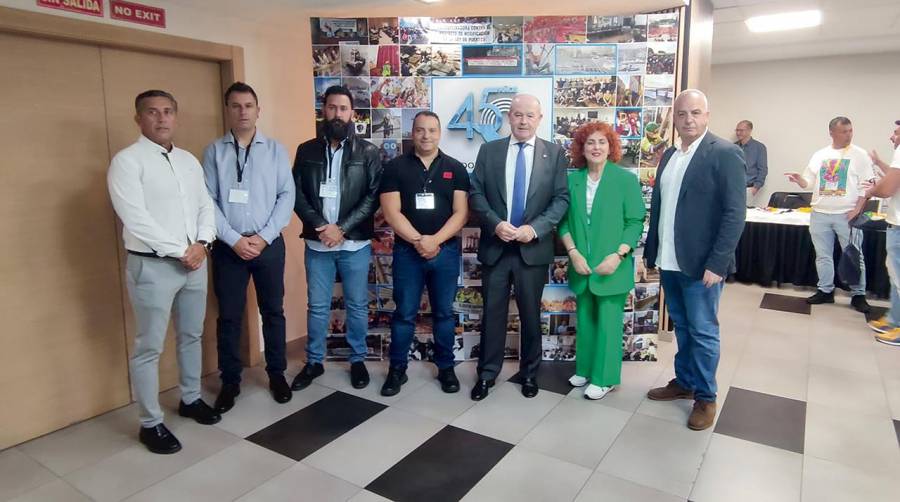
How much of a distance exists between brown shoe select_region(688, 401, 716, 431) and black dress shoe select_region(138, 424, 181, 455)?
2636 millimetres

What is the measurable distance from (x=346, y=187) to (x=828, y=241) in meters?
4.75

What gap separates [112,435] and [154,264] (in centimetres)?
102

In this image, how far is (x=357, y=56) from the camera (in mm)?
A: 3502

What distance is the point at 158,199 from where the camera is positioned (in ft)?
8.34

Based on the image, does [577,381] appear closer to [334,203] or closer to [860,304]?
[334,203]

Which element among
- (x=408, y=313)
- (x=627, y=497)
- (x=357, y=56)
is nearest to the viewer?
(x=627, y=497)

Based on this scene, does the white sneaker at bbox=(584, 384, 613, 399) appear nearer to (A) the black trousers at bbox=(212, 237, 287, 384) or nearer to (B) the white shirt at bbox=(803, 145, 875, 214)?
(A) the black trousers at bbox=(212, 237, 287, 384)

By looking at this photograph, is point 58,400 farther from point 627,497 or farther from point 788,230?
point 788,230

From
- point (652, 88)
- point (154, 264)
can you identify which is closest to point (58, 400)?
point (154, 264)

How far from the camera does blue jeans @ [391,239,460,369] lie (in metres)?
3.20

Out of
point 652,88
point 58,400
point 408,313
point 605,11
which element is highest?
point 605,11

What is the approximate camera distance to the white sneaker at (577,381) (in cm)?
332

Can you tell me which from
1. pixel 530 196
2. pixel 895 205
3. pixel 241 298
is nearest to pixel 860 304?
pixel 895 205

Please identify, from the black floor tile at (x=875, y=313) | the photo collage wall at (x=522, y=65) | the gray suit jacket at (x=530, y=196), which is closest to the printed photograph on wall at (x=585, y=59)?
the photo collage wall at (x=522, y=65)
